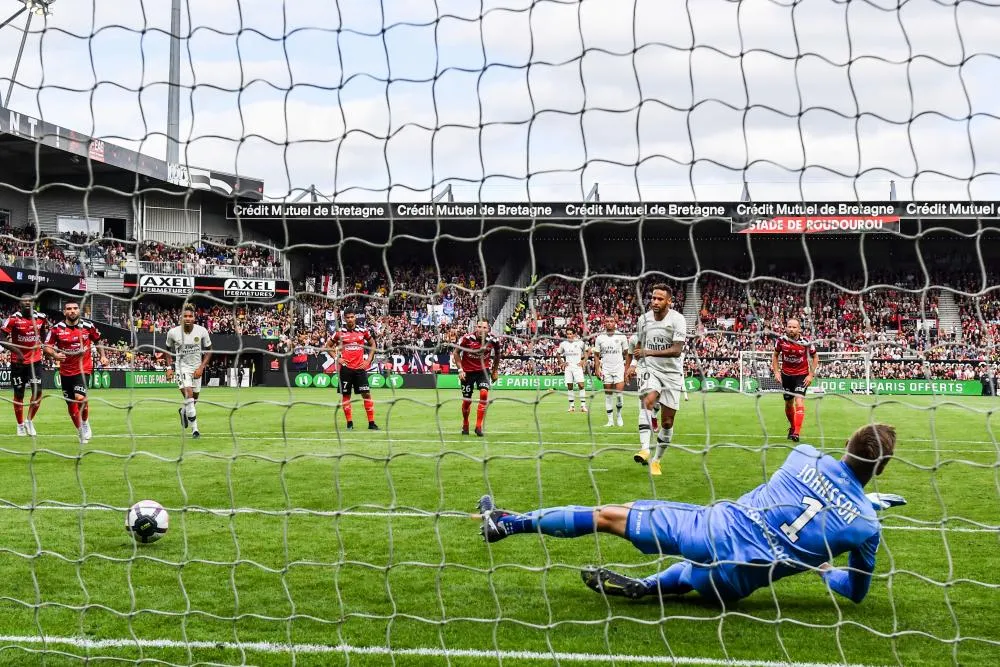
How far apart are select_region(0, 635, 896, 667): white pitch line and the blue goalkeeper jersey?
63 cm

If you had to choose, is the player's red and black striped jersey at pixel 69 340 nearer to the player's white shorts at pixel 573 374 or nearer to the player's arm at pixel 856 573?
the player's white shorts at pixel 573 374

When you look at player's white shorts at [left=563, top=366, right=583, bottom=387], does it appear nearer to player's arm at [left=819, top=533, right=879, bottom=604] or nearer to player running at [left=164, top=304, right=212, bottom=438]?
player running at [left=164, top=304, right=212, bottom=438]

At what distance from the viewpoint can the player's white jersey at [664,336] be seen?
9.91 meters

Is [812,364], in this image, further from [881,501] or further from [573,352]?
[881,501]

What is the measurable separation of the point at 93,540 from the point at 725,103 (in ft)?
16.4

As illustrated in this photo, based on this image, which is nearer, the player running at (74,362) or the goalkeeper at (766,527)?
the goalkeeper at (766,527)

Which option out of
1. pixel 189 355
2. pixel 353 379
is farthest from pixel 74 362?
pixel 353 379

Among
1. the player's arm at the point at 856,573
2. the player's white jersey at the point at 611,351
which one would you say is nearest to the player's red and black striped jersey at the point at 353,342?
the player's white jersey at the point at 611,351

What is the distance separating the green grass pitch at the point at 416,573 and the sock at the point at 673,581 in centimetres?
9

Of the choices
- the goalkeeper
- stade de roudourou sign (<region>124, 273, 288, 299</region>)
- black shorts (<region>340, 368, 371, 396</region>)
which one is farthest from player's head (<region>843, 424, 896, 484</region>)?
black shorts (<region>340, 368, 371, 396</region>)

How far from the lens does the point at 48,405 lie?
71.8 feet

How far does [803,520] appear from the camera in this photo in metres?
4.71

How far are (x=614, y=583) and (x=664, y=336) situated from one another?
5.24 meters

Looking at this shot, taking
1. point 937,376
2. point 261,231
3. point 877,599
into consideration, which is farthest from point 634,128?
point 937,376
